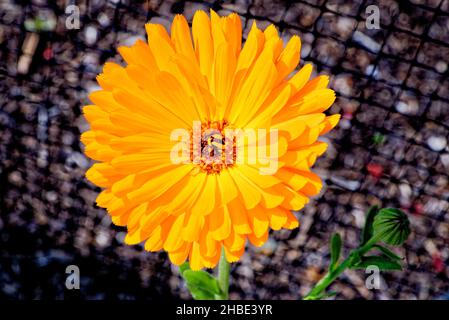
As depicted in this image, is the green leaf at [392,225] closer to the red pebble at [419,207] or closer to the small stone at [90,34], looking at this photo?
the red pebble at [419,207]

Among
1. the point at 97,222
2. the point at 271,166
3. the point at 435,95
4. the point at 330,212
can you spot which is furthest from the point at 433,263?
the point at 97,222

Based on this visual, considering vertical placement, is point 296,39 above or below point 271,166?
above

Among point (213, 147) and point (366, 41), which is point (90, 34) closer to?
point (213, 147)

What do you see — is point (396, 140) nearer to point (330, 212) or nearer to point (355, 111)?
point (355, 111)

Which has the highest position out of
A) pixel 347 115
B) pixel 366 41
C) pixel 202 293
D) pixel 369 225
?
pixel 366 41

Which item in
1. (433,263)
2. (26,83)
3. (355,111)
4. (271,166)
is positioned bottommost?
(433,263)

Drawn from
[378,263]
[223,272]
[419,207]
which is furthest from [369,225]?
[419,207]

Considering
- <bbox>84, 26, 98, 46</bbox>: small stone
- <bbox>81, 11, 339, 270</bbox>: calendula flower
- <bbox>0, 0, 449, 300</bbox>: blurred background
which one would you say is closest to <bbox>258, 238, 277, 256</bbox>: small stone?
<bbox>0, 0, 449, 300</bbox>: blurred background

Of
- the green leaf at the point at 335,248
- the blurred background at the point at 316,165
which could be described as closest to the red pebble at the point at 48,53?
the blurred background at the point at 316,165
